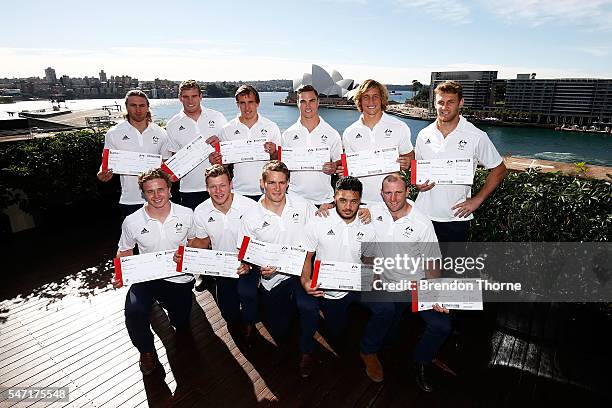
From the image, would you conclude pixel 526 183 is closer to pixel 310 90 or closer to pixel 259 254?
pixel 310 90

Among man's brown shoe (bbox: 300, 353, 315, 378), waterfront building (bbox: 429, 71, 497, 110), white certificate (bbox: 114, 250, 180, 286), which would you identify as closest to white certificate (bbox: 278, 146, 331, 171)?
white certificate (bbox: 114, 250, 180, 286)

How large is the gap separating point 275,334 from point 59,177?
5.58 metres

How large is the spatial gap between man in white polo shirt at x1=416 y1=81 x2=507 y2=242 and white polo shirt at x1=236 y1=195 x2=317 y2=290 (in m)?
1.27

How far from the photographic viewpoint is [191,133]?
4547 millimetres

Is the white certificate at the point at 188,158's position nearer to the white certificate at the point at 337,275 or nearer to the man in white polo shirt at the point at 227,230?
the man in white polo shirt at the point at 227,230

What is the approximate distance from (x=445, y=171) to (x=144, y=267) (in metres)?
3.06

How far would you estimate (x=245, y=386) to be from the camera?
3.16 m

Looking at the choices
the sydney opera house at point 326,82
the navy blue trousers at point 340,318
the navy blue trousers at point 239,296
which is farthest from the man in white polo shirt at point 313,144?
the sydney opera house at point 326,82

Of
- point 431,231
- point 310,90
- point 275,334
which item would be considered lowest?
point 275,334

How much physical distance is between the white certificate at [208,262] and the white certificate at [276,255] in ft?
0.72

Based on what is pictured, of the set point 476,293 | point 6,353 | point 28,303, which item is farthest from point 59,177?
point 476,293

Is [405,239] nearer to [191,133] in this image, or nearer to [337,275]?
[337,275]

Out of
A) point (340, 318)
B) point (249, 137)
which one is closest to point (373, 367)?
point (340, 318)

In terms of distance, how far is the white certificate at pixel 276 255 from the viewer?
3197mm
